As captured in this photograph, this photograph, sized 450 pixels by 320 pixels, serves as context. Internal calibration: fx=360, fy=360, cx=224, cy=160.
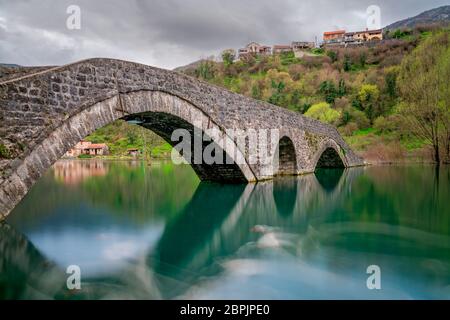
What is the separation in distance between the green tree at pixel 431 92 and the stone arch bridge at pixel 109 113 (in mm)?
16362

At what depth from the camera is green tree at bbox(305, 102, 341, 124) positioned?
44.6 meters

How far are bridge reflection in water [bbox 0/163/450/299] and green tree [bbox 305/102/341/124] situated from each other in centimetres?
3484

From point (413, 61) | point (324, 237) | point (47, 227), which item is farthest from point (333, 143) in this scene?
point (47, 227)

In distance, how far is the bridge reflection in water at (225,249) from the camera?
4207mm

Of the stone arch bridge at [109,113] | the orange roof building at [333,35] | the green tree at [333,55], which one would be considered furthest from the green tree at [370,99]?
the orange roof building at [333,35]

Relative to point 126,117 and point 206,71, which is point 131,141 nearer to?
point 206,71

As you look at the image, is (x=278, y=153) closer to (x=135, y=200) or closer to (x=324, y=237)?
(x=135, y=200)

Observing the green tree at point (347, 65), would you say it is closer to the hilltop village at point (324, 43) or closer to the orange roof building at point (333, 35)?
the hilltop village at point (324, 43)

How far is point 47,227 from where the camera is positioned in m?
7.49

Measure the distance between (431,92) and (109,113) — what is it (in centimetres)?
2581

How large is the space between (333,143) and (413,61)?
1154cm

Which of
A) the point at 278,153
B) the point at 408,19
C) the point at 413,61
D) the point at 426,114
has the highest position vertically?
the point at 408,19

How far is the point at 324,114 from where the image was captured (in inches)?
1781
